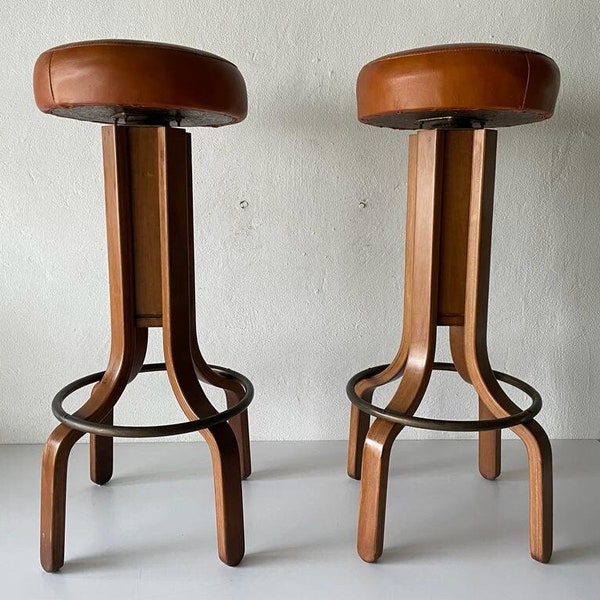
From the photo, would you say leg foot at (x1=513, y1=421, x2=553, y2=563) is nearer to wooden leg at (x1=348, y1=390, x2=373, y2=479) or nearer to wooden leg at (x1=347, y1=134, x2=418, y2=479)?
wooden leg at (x1=347, y1=134, x2=418, y2=479)

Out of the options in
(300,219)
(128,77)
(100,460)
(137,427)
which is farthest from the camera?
(300,219)

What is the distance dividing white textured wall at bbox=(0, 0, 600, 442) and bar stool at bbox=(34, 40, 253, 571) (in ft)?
1.30

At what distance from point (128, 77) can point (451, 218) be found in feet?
2.65

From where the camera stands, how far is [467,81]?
1.38 m

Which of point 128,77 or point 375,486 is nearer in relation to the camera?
point 128,77

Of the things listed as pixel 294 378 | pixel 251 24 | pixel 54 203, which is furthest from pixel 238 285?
pixel 251 24

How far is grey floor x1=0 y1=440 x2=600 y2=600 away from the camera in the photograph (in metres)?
1.49

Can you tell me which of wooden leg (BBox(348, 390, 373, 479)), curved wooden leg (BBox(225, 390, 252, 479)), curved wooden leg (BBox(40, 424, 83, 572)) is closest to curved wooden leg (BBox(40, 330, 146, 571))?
curved wooden leg (BBox(40, 424, 83, 572))

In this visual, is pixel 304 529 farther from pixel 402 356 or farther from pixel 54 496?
pixel 54 496

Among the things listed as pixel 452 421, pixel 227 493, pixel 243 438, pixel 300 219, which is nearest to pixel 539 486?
pixel 452 421

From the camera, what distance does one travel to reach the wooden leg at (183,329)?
1.54 meters

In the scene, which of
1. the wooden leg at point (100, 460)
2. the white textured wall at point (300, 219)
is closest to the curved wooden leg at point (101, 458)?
the wooden leg at point (100, 460)

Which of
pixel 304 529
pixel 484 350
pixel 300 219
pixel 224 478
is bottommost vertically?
pixel 304 529

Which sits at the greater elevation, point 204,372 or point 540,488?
point 204,372
